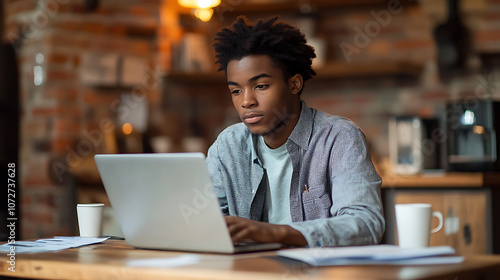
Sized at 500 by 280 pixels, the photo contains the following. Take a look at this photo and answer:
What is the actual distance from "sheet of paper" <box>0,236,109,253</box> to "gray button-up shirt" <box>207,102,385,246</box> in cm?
38

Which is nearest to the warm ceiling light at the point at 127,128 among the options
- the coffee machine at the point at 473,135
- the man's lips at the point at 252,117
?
the coffee machine at the point at 473,135

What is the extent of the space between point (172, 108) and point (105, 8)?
0.65 meters

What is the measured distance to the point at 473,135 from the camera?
9.37ft

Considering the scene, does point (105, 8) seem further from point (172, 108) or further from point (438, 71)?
point (438, 71)

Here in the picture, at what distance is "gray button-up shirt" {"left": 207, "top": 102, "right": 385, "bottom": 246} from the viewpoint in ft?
4.76

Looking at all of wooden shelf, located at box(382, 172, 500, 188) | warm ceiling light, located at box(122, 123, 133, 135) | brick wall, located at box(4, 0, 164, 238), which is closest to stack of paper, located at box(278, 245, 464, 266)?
wooden shelf, located at box(382, 172, 500, 188)

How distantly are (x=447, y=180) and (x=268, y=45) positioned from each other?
1387 millimetres

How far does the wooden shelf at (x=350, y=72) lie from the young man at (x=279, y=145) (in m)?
1.54

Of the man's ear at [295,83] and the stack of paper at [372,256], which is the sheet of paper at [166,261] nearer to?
the stack of paper at [372,256]

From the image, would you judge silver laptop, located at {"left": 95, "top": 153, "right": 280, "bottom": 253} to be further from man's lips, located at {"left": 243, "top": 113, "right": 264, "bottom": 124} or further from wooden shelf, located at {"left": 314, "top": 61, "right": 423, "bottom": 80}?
wooden shelf, located at {"left": 314, "top": 61, "right": 423, "bottom": 80}

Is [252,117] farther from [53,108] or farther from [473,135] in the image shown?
[53,108]

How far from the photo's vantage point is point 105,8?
332 centimetres

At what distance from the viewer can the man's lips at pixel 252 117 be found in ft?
5.27

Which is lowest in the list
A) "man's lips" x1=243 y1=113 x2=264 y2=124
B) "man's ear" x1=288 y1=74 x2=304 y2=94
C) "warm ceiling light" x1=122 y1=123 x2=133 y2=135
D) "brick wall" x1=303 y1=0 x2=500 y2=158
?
"man's lips" x1=243 y1=113 x2=264 y2=124
